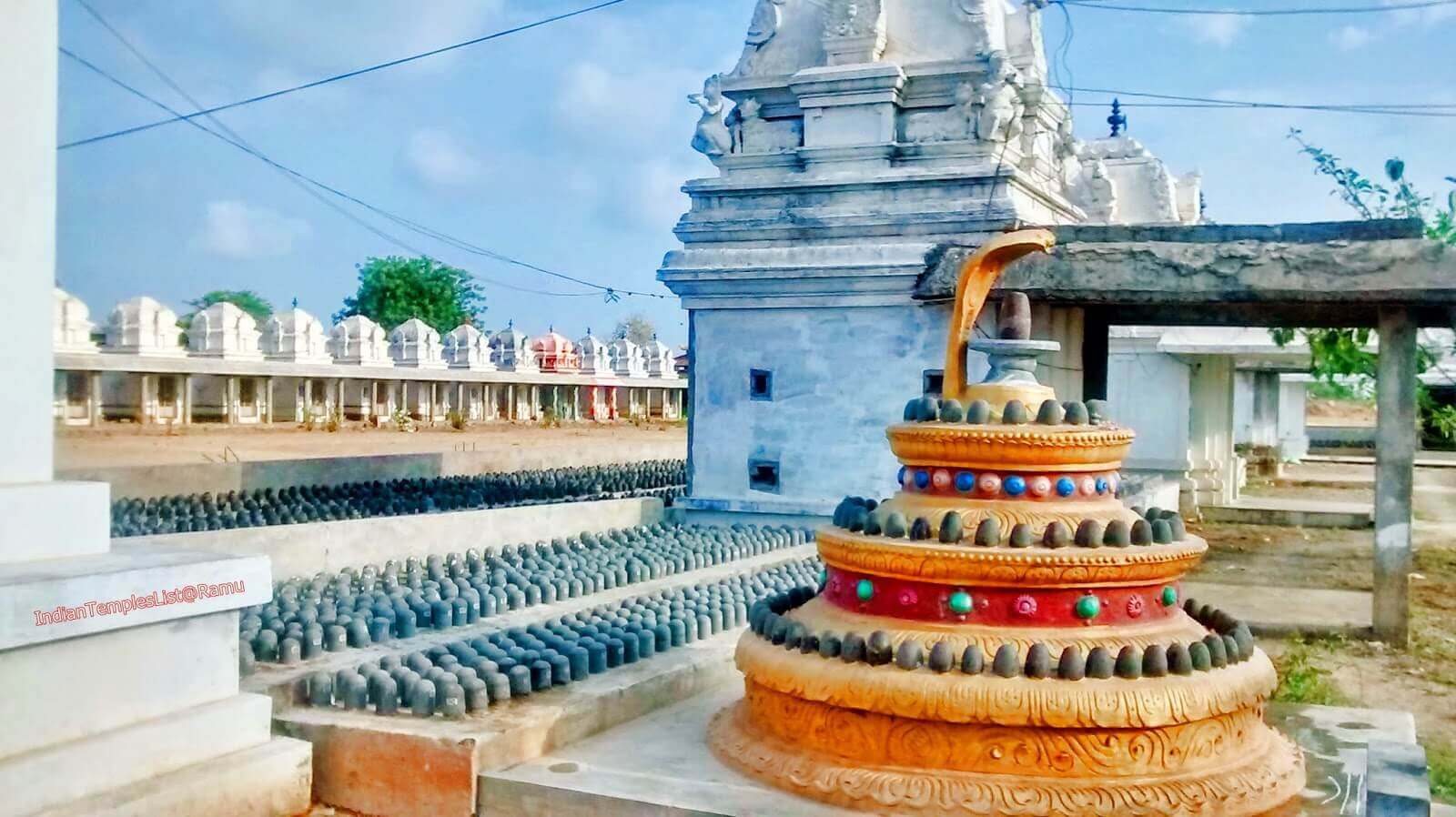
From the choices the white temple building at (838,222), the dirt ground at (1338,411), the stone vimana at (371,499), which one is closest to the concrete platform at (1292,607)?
the white temple building at (838,222)

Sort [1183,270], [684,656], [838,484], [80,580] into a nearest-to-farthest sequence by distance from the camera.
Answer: [80,580]
[684,656]
[1183,270]
[838,484]

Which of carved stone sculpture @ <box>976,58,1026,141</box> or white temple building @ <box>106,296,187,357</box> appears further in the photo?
white temple building @ <box>106,296,187,357</box>

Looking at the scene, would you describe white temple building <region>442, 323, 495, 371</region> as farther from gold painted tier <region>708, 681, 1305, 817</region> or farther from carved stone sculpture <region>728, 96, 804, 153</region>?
gold painted tier <region>708, 681, 1305, 817</region>

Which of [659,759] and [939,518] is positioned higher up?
[939,518]

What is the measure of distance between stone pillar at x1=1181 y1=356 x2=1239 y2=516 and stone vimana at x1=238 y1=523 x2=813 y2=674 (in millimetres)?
12921

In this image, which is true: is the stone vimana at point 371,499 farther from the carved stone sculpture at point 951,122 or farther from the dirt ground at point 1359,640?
the dirt ground at point 1359,640

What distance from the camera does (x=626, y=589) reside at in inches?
357

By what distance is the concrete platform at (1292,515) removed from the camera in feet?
67.1

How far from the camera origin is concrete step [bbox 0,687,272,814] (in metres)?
4.39

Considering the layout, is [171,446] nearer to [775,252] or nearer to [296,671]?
[775,252]

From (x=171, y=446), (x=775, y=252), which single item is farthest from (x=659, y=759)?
(x=171, y=446)

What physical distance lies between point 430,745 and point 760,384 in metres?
8.28

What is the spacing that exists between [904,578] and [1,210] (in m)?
3.85

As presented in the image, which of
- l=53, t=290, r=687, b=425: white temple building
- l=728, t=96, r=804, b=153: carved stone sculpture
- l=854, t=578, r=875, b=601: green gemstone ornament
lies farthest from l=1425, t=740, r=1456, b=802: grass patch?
l=53, t=290, r=687, b=425: white temple building
